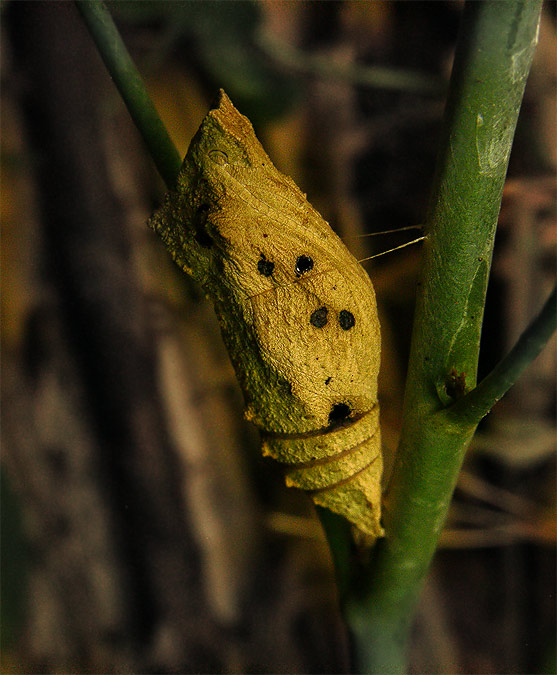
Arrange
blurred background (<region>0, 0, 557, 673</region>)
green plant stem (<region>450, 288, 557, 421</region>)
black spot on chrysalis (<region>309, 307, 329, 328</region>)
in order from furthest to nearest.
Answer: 1. blurred background (<region>0, 0, 557, 673</region>)
2. black spot on chrysalis (<region>309, 307, 329, 328</region>)
3. green plant stem (<region>450, 288, 557, 421</region>)

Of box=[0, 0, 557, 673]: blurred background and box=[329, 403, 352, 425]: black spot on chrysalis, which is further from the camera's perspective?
box=[0, 0, 557, 673]: blurred background

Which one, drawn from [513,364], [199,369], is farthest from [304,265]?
[199,369]

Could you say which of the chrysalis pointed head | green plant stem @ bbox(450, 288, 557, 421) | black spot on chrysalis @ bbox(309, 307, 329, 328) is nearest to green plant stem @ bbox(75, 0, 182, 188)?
the chrysalis pointed head

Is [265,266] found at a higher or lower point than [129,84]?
lower

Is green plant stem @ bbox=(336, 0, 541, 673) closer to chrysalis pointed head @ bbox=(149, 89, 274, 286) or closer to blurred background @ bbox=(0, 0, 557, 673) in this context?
chrysalis pointed head @ bbox=(149, 89, 274, 286)

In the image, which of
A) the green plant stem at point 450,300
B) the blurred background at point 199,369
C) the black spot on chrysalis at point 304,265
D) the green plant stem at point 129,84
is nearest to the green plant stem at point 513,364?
the green plant stem at point 450,300

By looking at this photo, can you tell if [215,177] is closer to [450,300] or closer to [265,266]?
[265,266]

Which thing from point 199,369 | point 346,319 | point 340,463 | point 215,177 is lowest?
point 199,369

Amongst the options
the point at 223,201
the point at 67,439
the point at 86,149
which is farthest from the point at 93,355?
the point at 223,201
